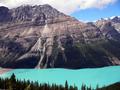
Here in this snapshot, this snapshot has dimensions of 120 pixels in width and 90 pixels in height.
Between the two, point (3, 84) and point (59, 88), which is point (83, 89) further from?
point (3, 84)

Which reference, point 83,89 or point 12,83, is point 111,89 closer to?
point 83,89

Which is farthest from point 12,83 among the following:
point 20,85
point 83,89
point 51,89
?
point 83,89

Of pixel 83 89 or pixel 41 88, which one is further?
pixel 83 89

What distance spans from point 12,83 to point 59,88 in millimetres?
44541

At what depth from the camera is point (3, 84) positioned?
154 m

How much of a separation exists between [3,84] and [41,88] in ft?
59.3

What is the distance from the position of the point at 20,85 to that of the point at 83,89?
34.4m

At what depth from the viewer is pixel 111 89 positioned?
15775 centimetres

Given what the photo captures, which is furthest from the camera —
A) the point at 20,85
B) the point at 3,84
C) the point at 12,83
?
the point at 3,84

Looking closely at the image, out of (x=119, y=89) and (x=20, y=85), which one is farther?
(x=119, y=89)

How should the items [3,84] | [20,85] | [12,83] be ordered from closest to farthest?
[12,83], [20,85], [3,84]

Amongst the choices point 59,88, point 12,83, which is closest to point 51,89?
point 59,88

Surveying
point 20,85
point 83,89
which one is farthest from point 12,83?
point 83,89

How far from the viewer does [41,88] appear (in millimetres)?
151875
